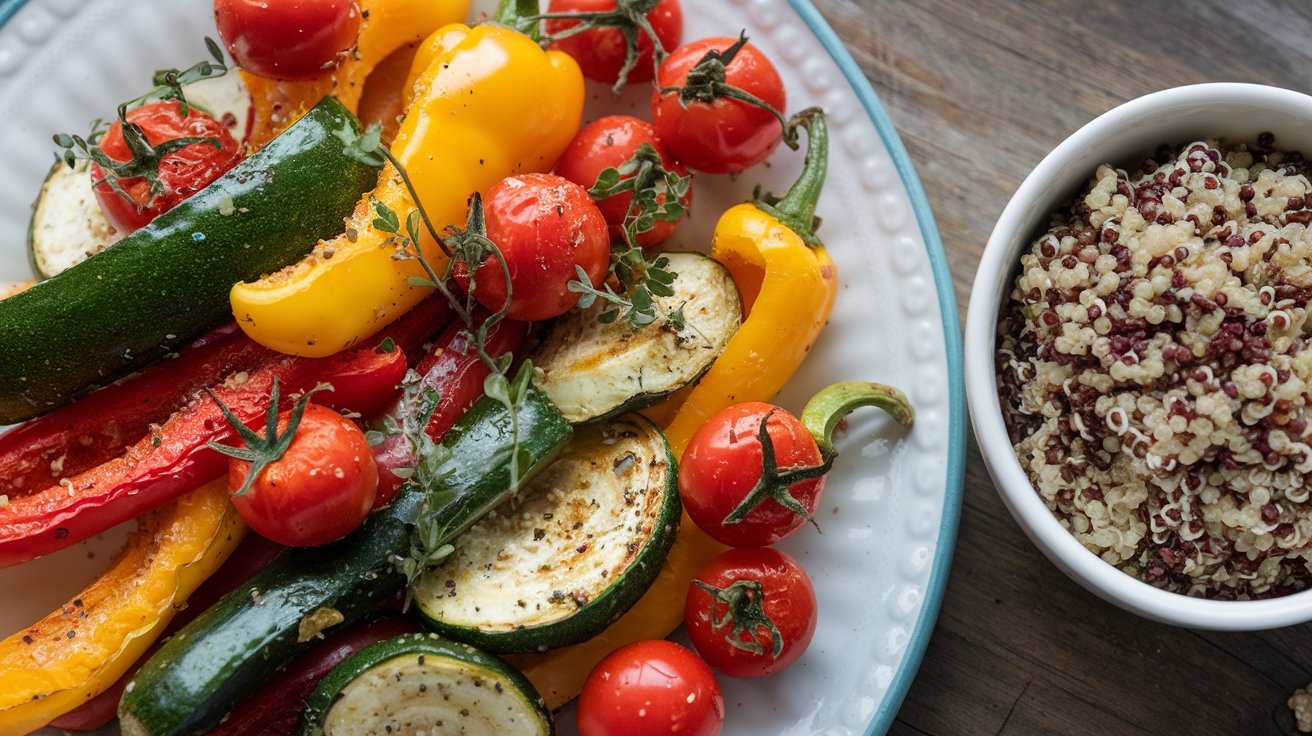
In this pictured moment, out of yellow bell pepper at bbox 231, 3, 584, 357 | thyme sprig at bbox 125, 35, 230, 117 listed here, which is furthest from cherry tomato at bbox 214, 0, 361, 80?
yellow bell pepper at bbox 231, 3, 584, 357

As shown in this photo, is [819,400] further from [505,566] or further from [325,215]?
[325,215]

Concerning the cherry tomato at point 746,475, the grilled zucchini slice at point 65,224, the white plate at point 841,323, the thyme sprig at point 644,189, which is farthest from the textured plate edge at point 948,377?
the grilled zucchini slice at point 65,224

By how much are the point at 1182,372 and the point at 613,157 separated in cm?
84

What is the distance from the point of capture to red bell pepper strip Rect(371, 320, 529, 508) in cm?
144

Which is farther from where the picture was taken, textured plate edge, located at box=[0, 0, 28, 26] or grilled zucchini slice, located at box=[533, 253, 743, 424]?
textured plate edge, located at box=[0, 0, 28, 26]

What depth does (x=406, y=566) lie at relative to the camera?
135 centimetres

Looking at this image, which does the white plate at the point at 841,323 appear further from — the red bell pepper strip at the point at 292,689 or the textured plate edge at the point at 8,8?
the red bell pepper strip at the point at 292,689

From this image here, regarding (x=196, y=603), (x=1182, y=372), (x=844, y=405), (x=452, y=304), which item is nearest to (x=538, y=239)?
(x=452, y=304)

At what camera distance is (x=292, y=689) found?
4.64ft

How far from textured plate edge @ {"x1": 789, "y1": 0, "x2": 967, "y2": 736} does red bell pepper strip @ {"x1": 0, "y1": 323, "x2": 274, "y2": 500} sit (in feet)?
3.17

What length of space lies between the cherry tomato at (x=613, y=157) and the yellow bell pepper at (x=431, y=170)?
0.17 ft

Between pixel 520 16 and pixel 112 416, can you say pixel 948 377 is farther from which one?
pixel 112 416

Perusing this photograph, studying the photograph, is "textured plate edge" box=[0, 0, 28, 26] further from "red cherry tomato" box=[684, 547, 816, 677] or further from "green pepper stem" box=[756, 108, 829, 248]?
"red cherry tomato" box=[684, 547, 816, 677]

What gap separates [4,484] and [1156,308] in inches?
A: 61.9
